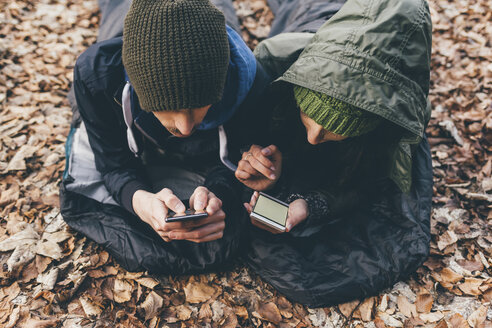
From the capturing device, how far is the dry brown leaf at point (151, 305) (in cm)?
234

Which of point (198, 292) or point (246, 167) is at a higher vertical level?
point (246, 167)

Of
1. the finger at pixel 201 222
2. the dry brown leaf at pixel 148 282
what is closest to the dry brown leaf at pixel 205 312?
the dry brown leaf at pixel 148 282

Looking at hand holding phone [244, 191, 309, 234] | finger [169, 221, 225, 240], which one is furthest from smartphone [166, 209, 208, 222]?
hand holding phone [244, 191, 309, 234]

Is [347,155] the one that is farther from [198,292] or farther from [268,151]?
[198,292]

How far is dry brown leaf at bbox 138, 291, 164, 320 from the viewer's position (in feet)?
7.67

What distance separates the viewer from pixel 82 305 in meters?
2.32

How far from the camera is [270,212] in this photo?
7.82 ft

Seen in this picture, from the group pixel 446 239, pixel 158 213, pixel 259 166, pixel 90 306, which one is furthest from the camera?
pixel 446 239

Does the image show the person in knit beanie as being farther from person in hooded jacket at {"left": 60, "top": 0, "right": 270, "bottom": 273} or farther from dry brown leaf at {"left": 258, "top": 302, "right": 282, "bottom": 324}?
dry brown leaf at {"left": 258, "top": 302, "right": 282, "bottom": 324}

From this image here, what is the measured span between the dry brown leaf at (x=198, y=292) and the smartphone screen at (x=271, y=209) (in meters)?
0.75

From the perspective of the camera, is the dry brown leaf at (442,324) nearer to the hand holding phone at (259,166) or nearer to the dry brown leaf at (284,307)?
the dry brown leaf at (284,307)

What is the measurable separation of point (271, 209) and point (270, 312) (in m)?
0.78

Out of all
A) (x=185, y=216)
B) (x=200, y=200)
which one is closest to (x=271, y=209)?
(x=200, y=200)

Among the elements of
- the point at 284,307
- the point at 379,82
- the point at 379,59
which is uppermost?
the point at 379,59
